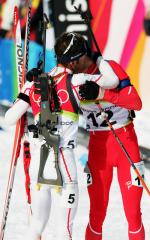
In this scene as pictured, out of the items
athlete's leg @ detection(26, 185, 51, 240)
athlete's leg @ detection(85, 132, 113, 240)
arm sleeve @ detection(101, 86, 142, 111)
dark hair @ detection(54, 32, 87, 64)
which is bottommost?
athlete's leg @ detection(26, 185, 51, 240)

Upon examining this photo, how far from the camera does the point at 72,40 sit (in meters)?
5.41

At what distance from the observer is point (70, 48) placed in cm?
538

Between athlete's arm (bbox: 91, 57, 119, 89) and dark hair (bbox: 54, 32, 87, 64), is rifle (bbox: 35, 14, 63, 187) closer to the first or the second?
dark hair (bbox: 54, 32, 87, 64)

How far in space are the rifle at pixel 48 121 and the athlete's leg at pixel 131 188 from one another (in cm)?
69

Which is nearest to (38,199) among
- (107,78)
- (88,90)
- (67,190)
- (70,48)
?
(67,190)

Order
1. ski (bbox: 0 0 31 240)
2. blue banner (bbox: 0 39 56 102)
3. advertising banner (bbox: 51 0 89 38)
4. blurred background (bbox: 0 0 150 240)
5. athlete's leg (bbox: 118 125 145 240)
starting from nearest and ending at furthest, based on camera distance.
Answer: athlete's leg (bbox: 118 125 145 240)
ski (bbox: 0 0 31 240)
blurred background (bbox: 0 0 150 240)
advertising banner (bbox: 51 0 89 38)
blue banner (bbox: 0 39 56 102)

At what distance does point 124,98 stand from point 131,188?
2.64 ft

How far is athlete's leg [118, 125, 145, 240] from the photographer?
5.81 m

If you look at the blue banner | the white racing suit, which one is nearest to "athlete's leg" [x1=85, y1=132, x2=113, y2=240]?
the white racing suit

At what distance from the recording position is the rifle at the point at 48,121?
536cm

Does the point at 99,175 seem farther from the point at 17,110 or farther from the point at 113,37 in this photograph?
the point at 113,37

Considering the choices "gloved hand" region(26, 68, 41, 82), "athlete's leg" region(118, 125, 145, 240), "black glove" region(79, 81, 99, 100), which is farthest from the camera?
"athlete's leg" region(118, 125, 145, 240)

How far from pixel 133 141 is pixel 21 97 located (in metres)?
1.06

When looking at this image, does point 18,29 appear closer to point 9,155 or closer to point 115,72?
point 115,72
